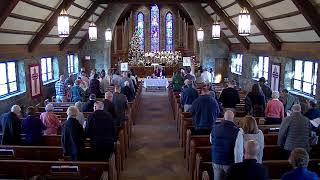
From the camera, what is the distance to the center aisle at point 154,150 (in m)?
7.82

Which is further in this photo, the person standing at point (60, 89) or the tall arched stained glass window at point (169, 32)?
the tall arched stained glass window at point (169, 32)

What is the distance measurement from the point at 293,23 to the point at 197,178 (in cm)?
747

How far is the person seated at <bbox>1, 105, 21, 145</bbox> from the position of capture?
704 cm

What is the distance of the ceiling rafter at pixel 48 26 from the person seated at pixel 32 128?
6993mm

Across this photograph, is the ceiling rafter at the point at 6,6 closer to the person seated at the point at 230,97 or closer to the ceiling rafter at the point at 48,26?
the ceiling rafter at the point at 48,26

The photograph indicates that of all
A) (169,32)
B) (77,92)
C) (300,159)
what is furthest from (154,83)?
(300,159)

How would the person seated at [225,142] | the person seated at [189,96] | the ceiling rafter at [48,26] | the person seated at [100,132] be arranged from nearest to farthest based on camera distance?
the person seated at [225,142] → the person seated at [100,132] → the person seated at [189,96] → the ceiling rafter at [48,26]

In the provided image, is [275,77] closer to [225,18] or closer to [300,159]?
[225,18]

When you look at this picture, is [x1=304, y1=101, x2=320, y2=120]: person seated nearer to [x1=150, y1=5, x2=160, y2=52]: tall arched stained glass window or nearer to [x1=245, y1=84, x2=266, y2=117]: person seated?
[x1=245, y1=84, x2=266, y2=117]: person seated

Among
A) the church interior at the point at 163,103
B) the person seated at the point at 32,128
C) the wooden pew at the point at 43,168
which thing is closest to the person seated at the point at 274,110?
the church interior at the point at 163,103

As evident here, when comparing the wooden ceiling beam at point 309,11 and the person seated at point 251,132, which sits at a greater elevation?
the wooden ceiling beam at point 309,11

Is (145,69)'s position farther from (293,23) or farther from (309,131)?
(309,131)

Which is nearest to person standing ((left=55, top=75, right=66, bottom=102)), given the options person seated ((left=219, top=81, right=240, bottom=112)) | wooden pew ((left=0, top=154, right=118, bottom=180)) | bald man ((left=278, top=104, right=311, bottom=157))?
person seated ((left=219, top=81, right=240, bottom=112))

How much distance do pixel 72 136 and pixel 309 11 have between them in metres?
7.20
